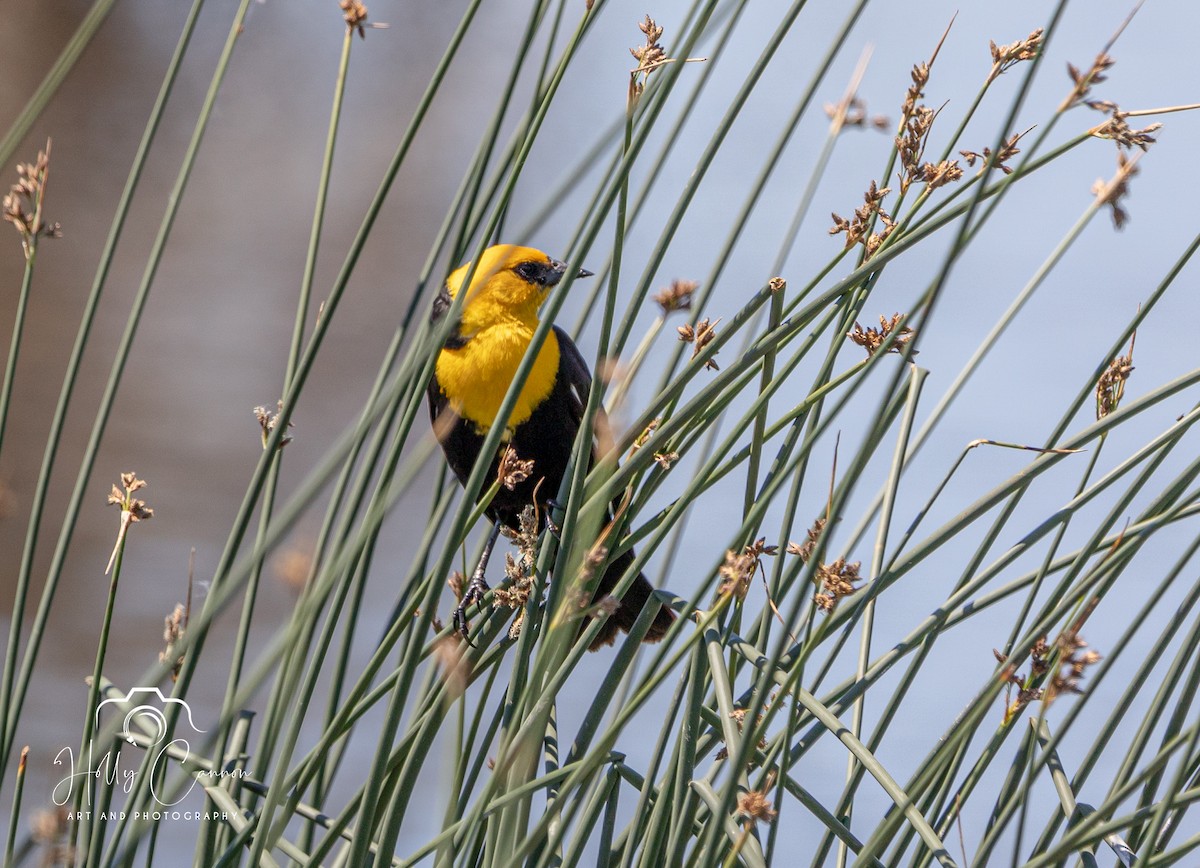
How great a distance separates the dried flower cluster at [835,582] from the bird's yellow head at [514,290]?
1074mm

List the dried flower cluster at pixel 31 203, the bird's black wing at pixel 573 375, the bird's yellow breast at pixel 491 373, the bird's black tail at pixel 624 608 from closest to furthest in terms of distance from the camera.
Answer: the dried flower cluster at pixel 31 203, the bird's black tail at pixel 624 608, the bird's yellow breast at pixel 491 373, the bird's black wing at pixel 573 375

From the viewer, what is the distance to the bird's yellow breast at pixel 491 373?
181cm

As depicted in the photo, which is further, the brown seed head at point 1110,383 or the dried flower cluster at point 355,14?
the brown seed head at point 1110,383

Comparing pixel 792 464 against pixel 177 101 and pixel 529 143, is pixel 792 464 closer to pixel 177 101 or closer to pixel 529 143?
pixel 529 143

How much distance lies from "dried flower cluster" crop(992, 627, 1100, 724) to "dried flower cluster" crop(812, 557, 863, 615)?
124mm

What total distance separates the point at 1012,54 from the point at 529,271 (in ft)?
3.52

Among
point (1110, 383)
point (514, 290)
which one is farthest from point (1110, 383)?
point (514, 290)

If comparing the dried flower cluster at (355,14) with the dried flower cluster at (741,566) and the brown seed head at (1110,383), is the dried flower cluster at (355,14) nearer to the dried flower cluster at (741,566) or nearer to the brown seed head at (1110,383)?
the dried flower cluster at (741,566)

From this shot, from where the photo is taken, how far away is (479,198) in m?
0.98

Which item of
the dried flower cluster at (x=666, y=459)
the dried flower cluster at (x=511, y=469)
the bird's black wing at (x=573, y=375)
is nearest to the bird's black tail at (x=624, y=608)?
the bird's black wing at (x=573, y=375)

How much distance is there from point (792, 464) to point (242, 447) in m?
4.41

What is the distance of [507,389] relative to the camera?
184 centimetres

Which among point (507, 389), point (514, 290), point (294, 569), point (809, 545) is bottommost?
point (294, 569)

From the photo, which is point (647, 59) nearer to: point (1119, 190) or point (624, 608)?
point (1119, 190)
